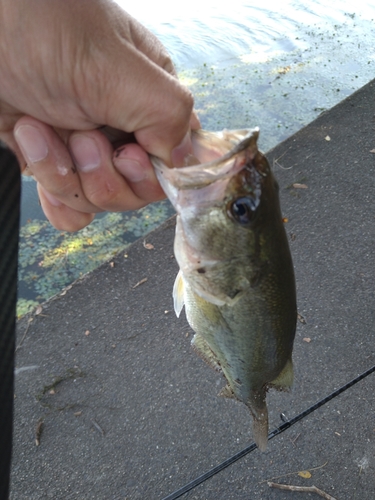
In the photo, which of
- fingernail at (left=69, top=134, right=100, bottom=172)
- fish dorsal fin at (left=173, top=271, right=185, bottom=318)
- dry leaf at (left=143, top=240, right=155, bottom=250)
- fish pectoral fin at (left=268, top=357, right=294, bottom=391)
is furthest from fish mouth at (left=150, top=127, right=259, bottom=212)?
dry leaf at (left=143, top=240, right=155, bottom=250)

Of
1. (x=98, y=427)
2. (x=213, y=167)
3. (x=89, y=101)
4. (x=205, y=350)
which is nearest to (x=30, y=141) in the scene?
(x=89, y=101)

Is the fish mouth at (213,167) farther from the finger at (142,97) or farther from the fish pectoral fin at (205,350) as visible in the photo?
the fish pectoral fin at (205,350)

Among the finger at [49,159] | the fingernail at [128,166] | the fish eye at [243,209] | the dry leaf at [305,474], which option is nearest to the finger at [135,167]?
the fingernail at [128,166]

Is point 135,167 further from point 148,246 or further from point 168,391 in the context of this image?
point 148,246

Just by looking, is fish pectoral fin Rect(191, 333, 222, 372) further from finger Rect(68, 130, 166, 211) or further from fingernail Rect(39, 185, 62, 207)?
fingernail Rect(39, 185, 62, 207)

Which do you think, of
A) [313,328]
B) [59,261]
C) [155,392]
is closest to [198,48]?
[59,261]
